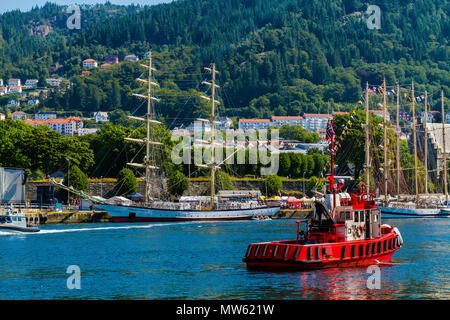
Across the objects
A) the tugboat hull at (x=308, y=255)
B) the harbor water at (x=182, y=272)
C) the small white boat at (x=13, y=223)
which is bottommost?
Result: the harbor water at (x=182, y=272)

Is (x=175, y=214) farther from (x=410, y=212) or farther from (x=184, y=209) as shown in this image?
(x=410, y=212)

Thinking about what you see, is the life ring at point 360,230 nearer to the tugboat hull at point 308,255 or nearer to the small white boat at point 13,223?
the tugboat hull at point 308,255

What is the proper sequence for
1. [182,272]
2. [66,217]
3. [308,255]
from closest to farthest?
1. [308,255]
2. [182,272]
3. [66,217]

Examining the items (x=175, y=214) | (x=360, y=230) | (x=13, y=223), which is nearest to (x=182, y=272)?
(x=360, y=230)

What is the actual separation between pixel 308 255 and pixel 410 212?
6931 centimetres

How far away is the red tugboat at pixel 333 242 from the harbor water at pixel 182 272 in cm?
81

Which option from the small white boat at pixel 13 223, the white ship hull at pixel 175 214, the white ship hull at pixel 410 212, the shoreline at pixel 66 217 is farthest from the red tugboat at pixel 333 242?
the white ship hull at pixel 410 212

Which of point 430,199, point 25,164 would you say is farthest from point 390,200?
point 25,164

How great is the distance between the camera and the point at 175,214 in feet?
342

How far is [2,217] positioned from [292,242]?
1508 inches

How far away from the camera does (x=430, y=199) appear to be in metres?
121

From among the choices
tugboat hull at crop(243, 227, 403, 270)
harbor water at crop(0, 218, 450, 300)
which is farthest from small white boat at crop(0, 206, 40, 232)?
tugboat hull at crop(243, 227, 403, 270)

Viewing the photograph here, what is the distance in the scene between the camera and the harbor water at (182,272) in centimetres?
3944
